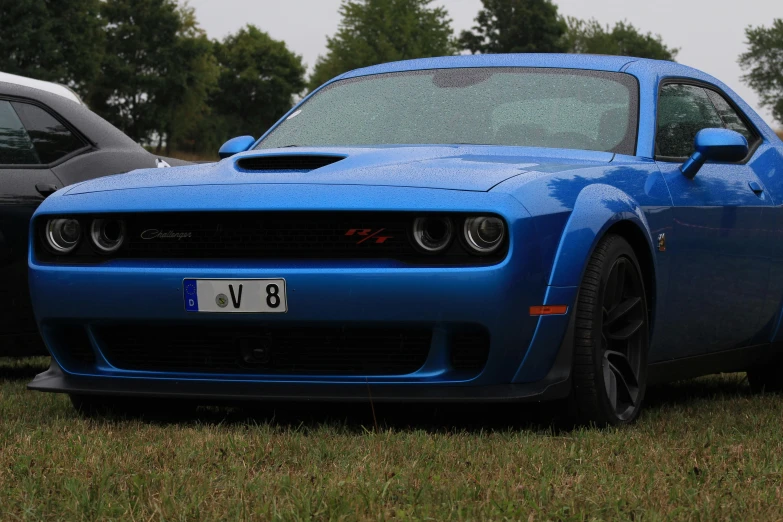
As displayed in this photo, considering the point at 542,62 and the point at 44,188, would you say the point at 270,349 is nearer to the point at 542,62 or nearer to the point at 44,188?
the point at 542,62

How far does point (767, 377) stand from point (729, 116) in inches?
52.0

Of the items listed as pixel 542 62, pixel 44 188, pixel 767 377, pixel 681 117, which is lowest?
pixel 767 377

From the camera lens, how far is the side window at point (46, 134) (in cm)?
671

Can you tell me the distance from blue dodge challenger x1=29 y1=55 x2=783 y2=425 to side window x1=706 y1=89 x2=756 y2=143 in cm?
94

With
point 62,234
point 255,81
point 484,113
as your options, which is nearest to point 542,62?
point 484,113

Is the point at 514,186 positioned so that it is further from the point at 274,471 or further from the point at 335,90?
the point at 335,90

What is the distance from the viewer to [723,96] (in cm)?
653

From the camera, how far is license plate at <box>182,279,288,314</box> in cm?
434

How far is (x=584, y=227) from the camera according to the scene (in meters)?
4.44

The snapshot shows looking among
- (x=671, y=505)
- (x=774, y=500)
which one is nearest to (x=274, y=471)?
(x=671, y=505)

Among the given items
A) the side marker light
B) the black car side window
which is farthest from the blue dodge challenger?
the black car side window

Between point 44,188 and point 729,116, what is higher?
point 729,116

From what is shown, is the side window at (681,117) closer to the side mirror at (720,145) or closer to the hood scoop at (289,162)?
the side mirror at (720,145)

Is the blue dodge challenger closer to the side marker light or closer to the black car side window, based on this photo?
the side marker light
